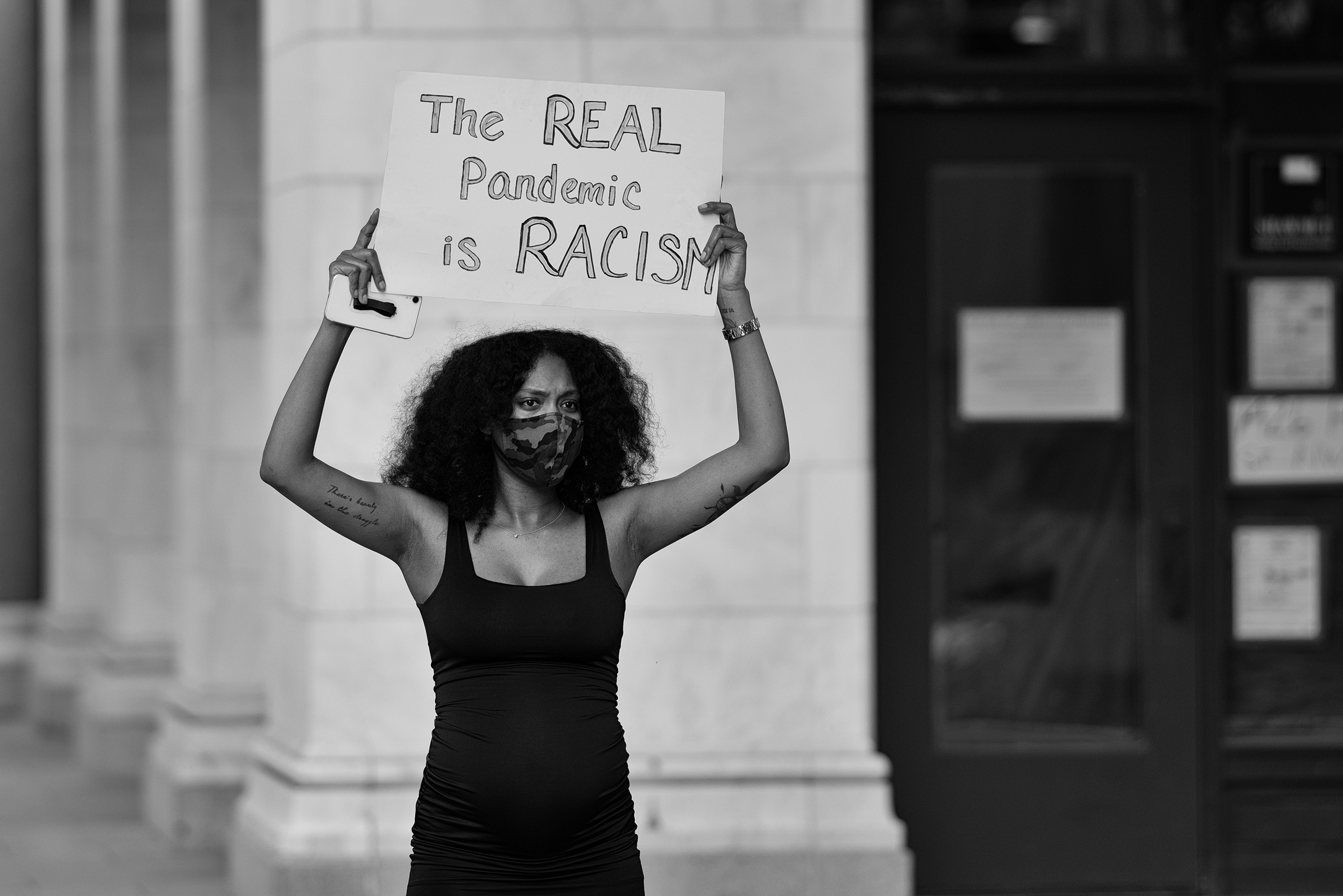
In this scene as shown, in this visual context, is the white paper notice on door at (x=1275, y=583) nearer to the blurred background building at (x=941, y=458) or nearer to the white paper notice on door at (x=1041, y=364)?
the blurred background building at (x=941, y=458)

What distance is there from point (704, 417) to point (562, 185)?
2561mm

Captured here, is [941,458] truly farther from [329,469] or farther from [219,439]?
[329,469]

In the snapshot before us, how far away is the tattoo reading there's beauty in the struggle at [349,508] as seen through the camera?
3605mm

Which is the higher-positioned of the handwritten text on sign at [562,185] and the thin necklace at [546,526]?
the handwritten text on sign at [562,185]

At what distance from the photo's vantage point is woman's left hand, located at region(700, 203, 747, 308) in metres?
3.77

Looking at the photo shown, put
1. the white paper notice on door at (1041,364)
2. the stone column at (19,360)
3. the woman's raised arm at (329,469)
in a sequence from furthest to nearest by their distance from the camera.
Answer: the stone column at (19,360) → the white paper notice on door at (1041,364) → the woman's raised arm at (329,469)

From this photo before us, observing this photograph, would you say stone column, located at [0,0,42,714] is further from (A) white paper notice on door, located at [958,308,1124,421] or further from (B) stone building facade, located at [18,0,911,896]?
(A) white paper notice on door, located at [958,308,1124,421]

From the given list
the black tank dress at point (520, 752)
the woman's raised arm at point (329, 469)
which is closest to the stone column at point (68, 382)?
the woman's raised arm at point (329, 469)

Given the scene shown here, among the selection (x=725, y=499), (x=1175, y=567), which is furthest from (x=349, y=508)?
(x=1175, y=567)

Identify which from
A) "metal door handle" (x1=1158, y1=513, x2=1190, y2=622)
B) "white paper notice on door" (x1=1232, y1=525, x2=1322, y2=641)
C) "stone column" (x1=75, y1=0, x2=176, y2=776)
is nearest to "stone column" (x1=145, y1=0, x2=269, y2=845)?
"stone column" (x1=75, y1=0, x2=176, y2=776)

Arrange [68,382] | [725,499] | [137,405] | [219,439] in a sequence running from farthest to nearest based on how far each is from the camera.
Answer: [68,382], [137,405], [219,439], [725,499]

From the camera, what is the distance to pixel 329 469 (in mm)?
3654

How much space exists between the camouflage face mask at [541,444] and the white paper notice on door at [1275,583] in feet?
13.3

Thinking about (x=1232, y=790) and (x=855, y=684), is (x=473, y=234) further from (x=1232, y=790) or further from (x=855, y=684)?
(x=1232, y=790)
